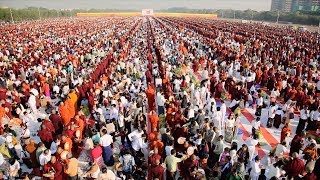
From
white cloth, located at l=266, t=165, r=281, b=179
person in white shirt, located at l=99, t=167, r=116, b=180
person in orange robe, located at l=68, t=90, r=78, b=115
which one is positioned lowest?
white cloth, located at l=266, t=165, r=281, b=179

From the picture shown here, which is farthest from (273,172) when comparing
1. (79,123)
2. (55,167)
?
(79,123)

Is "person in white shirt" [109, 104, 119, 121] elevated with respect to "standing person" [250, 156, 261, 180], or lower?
elevated

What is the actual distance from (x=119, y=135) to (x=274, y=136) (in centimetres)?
499

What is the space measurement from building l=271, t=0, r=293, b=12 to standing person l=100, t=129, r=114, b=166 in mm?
144530

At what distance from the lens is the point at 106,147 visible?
23.1 ft

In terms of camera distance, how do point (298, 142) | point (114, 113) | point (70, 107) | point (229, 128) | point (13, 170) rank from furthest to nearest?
1. point (70, 107)
2. point (114, 113)
3. point (229, 128)
4. point (298, 142)
5. point (13, 170)

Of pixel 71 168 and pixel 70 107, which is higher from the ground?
pixel 70 107

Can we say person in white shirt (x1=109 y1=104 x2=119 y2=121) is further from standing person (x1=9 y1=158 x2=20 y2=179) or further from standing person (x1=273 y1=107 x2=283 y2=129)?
standing person (x1=273 y1=107 x2=283 y2=129)

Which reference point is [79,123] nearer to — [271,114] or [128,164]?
[128,164]

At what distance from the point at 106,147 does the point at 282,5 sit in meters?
158

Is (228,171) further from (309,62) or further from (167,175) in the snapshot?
(309,62)

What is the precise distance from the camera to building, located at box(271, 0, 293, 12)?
138 meters

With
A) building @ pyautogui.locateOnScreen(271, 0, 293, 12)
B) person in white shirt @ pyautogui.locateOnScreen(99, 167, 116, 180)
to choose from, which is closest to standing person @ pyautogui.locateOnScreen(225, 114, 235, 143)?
person in white shirt @ pyautogui.locateOnScreen(99, 167, 116, 180)

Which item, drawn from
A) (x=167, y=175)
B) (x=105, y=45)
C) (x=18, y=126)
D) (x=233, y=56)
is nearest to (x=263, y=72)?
(x=233, y=56)
